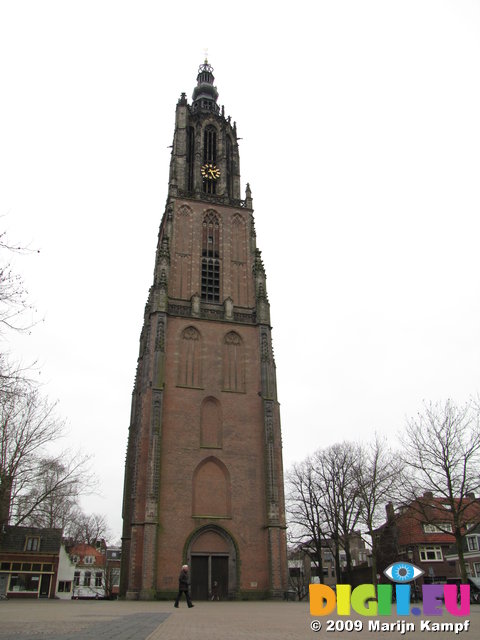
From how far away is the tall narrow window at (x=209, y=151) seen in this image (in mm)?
45906

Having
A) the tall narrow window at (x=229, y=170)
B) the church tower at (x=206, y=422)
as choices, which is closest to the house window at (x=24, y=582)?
the church tower at (x=206, y=422)

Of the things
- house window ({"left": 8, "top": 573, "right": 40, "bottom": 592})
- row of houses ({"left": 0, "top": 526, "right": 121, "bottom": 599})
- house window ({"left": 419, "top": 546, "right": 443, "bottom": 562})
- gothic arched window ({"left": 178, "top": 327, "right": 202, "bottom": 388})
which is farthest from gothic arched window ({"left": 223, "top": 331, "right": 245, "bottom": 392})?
house window ({"left": 8, "top": 573, "right": 40, "bottom": 592})

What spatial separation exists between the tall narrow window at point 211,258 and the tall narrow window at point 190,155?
15.8ft

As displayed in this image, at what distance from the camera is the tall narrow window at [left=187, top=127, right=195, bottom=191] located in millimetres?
45750

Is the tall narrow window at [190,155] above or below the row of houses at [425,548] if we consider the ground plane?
above

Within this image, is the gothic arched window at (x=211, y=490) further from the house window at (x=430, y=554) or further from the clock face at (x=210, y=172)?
the clock face at (x=210, y=172)

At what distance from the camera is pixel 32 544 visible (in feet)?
136

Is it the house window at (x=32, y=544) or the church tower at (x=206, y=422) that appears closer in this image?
the church tower at (x=206, y=422)

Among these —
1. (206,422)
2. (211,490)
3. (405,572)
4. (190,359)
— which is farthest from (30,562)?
(405,572)

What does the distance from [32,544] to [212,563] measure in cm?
1924

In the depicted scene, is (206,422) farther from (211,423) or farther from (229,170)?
(229,170)

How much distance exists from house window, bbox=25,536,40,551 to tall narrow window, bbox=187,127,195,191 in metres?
31.1

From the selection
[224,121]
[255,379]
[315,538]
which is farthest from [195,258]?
[315,538]

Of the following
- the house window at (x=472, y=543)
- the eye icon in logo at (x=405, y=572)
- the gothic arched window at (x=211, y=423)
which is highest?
the gothic arched window at (x=211, y=423)
